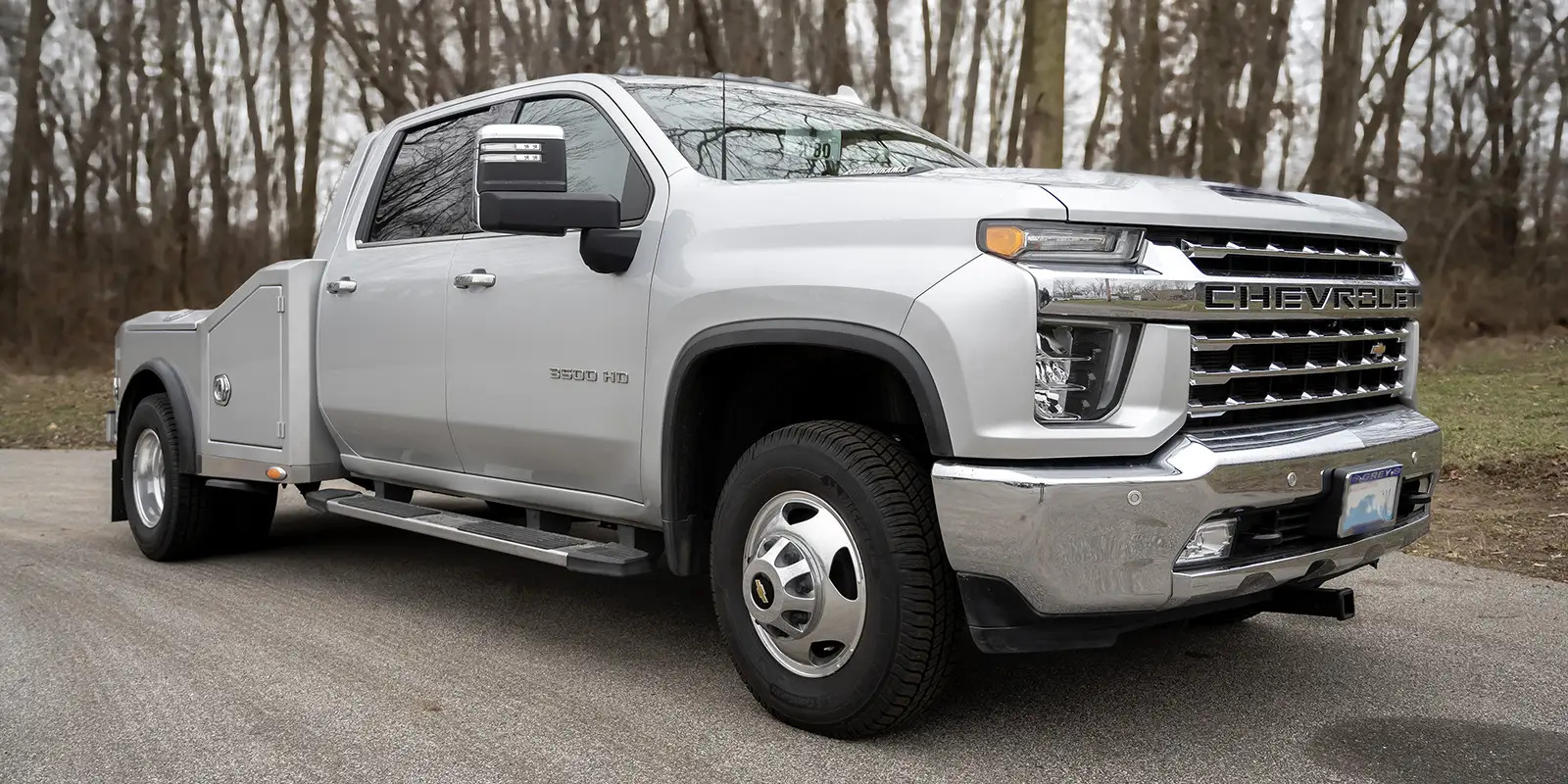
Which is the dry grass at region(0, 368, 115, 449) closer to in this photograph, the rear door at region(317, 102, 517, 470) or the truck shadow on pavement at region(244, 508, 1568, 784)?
the rear door at region(317, 102, 517, 470)

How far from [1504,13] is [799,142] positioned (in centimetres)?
1795

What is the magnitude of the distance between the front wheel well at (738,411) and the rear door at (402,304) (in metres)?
1.34

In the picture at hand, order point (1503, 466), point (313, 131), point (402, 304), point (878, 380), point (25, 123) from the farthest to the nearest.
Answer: point (25, 123)
point (313, 131)
point (1503, 466)
point (402, 304)
point (878, 380)

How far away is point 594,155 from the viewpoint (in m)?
4.68

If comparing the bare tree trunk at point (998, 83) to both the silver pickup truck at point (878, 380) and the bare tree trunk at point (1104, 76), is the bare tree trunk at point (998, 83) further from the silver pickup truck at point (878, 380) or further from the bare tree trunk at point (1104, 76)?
the silver pickup truck at point (878, 380)

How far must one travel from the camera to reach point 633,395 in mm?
4184

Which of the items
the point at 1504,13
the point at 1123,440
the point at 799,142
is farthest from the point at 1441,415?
the point at 1504,13

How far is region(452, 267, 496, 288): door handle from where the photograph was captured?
473 centimetres

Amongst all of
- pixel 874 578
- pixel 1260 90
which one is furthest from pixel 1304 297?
pixel 1260 90

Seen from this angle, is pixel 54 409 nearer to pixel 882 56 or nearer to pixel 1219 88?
pixel 882 56

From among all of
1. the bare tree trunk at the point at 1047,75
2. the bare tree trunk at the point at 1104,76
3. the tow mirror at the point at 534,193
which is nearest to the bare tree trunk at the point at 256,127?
the bare tree trunk at the point at 1104,76

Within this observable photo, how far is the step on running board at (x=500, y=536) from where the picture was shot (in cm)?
416

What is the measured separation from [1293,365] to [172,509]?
514cm

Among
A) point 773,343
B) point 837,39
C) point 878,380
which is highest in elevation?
point 837,39
